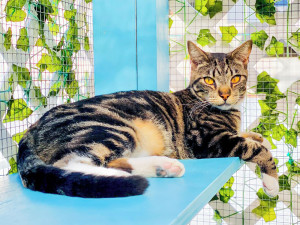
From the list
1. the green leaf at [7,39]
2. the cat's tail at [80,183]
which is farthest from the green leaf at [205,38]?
the cat's tail at [80,183]

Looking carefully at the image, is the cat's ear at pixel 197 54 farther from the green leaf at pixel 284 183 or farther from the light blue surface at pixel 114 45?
the green leaf at pixel 284 183

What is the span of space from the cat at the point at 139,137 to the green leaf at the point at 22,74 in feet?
0.76

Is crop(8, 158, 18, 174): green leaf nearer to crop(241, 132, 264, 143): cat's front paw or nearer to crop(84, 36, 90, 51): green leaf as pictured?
crop(84, 36, 90, 51): green leaf

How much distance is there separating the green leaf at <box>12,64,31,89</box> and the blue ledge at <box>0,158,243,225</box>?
1.67 ft

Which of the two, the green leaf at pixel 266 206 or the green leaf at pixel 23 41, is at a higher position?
the green leaf at pixel 23 41

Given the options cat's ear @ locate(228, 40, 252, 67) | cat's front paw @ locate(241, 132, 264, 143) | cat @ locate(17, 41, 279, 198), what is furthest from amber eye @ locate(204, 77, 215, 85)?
cat's front paw @ locate(241, 132, 264, 143)

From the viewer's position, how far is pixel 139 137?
4.43ft

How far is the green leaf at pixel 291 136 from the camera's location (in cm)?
200

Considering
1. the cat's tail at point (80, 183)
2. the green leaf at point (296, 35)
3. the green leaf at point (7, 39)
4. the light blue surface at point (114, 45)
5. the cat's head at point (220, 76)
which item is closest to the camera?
the cat's tail at point (80, 183)

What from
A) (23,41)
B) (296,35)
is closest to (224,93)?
(296,35)

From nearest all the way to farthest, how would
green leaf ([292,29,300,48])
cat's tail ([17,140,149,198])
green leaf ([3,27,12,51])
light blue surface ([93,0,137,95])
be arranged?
1. cat's tail ([17,140,149,198])
2. green leaf ([3,27,12,51])
3. light blue surface ([93,0,137,95])
4. green leaf ([292,29,300,48])

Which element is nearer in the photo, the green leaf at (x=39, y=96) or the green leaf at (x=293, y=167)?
the green leaf at (x=39, y=96)

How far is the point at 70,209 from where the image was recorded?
0.79 meters

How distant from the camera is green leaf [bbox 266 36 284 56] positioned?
1981 mm
